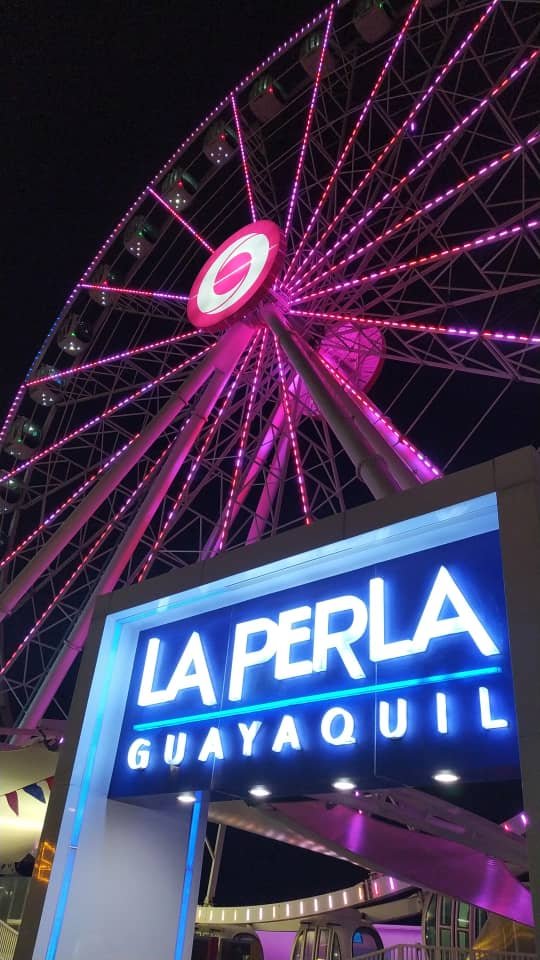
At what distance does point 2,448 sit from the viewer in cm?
1770

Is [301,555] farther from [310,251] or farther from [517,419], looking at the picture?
[517,419]

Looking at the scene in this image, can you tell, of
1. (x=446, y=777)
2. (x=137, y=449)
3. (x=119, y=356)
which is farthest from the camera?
(x=119, y=356)

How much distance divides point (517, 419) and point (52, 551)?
481 inches

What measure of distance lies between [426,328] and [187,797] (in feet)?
24.4

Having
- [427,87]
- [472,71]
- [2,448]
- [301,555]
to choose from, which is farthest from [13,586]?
[472,71]

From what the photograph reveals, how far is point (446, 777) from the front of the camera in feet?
12.6

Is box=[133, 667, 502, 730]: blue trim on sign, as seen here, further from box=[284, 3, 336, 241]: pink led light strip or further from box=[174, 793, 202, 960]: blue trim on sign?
box=[284, 3, 336, 241]: pink led light strip

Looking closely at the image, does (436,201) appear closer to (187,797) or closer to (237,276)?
(237,276)

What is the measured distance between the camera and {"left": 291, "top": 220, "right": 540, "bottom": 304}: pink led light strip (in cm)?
966

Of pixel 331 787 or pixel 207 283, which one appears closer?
pixel 331 787

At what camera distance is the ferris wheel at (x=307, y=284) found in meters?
11.3

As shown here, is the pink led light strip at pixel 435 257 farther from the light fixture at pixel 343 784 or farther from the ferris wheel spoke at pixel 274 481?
the light fixture at pixel 343 784

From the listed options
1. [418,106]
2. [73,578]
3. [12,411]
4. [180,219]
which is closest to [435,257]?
[418,106]

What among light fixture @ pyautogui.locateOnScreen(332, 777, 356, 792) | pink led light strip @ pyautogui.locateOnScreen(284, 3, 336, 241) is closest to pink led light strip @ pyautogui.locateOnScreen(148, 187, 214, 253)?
pink led light strip @ pyautogui.locateOnScreen(284, 3, 336, 241)
